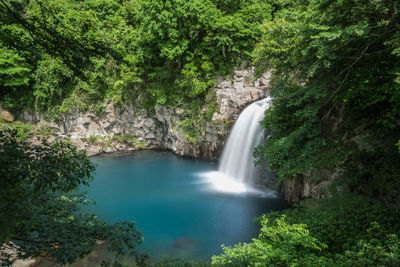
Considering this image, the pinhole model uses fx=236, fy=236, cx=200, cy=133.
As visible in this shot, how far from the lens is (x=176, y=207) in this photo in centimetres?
1073

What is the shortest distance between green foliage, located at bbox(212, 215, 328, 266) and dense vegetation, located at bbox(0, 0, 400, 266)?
0.09 ft

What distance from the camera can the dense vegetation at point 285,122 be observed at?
9.64ft

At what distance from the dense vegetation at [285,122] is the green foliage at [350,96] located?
0.03 metres

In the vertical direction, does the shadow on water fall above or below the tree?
below

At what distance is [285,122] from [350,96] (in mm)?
2477

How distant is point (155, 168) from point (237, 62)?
8.61 meters

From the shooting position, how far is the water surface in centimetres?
819

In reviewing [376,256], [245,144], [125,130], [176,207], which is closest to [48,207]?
[376,256]

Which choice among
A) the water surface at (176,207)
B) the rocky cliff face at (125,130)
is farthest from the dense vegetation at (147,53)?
the water surface at (176,207)

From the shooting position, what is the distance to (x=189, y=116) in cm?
1581

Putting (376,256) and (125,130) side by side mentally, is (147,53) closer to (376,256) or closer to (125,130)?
(125,130)

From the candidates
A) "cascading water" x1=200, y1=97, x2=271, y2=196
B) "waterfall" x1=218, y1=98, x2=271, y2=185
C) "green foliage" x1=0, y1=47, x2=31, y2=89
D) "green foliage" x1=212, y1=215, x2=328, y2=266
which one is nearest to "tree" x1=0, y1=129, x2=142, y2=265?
"green foliage" x1=212, y1=215, x2=328, y2=266

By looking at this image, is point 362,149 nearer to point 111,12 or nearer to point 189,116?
point 189,116

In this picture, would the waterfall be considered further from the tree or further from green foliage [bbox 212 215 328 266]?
the tree
